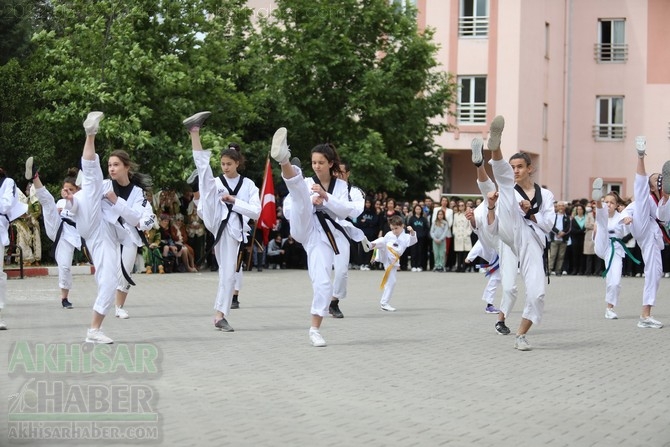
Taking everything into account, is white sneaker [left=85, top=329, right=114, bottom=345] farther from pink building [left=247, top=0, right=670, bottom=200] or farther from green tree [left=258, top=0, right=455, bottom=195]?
pink building [left=247, top=0, right=670, bottom=200]

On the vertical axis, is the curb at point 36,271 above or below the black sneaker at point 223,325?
above

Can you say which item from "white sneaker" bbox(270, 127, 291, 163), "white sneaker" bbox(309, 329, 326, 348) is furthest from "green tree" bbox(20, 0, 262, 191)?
"white sneaker" bbox(270, 127, 291, 163)

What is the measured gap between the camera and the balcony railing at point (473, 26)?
150 feet

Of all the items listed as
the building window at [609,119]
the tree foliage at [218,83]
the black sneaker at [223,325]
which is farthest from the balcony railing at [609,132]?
the black sneaker at [223,325]

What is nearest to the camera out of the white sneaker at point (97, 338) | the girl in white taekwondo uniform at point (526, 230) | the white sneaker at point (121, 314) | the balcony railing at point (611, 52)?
the white sneaker at point (97, 338)

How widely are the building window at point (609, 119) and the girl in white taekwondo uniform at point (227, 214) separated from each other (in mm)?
38206

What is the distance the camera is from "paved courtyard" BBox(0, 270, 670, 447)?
7449mm

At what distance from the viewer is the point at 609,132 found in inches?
1978

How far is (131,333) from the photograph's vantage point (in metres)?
13.1

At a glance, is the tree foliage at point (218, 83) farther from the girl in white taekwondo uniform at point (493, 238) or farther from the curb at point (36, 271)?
the girl in white taekwondo uniform at point (493, 238)

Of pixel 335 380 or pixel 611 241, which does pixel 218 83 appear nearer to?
pixel 611 241

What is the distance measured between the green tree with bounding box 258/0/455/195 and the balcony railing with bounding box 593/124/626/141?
14.9m

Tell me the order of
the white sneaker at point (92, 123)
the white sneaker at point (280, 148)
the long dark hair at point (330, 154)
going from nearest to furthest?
the white sneaker at point (280, 148)
the white sneaker at point (92, 123)
the long dark hair at point (330, 154)

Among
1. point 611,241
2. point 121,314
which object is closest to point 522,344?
point 611,241
